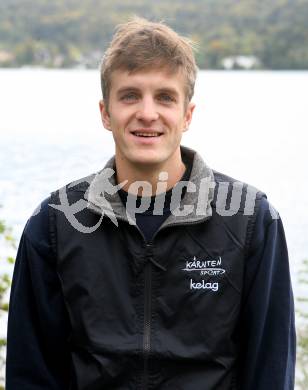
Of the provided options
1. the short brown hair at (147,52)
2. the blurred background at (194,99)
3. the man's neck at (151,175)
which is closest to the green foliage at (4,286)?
the blurred background at (194,99)

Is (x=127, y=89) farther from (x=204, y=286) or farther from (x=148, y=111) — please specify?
(x=204, y=286)

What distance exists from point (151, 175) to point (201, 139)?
731 inches

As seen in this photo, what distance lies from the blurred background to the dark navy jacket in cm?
94

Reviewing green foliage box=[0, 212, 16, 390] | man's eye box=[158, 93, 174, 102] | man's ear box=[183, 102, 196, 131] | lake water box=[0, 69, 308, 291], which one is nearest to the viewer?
man's eye box=[158, 93, 174, 102]

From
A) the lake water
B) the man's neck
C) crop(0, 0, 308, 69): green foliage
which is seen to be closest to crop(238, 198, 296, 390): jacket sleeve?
the man's neck

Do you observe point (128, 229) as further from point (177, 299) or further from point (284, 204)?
point (284, 204)

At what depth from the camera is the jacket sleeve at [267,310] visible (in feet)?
8.72

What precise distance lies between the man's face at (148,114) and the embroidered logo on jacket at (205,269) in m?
0.39

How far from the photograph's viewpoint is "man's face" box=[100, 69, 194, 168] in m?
Answer: 2.69

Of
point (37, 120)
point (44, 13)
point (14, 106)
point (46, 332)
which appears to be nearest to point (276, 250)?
point (46, 332)

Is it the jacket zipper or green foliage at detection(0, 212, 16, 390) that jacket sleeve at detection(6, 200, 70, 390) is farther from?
green foliage at detection(0, 212, 16, 390)

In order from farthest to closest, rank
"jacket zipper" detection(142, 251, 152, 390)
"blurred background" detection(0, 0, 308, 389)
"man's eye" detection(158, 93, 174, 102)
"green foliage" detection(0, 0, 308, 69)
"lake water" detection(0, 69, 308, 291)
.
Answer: "green foliage" detection(0, 0, 308, 69), "lake water" detection(0, 69, 308, 291), "blurred background" detection(0, 0, 308, 389), "man's eye" detection(158, 93, 174, 102), "jacket zipper" detection(142, 251, 152, 390)

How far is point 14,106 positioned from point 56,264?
93.7ft

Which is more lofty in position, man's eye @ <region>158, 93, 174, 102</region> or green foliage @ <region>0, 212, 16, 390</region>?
man's eye @ <region>158, 93, 174, 102</region>
